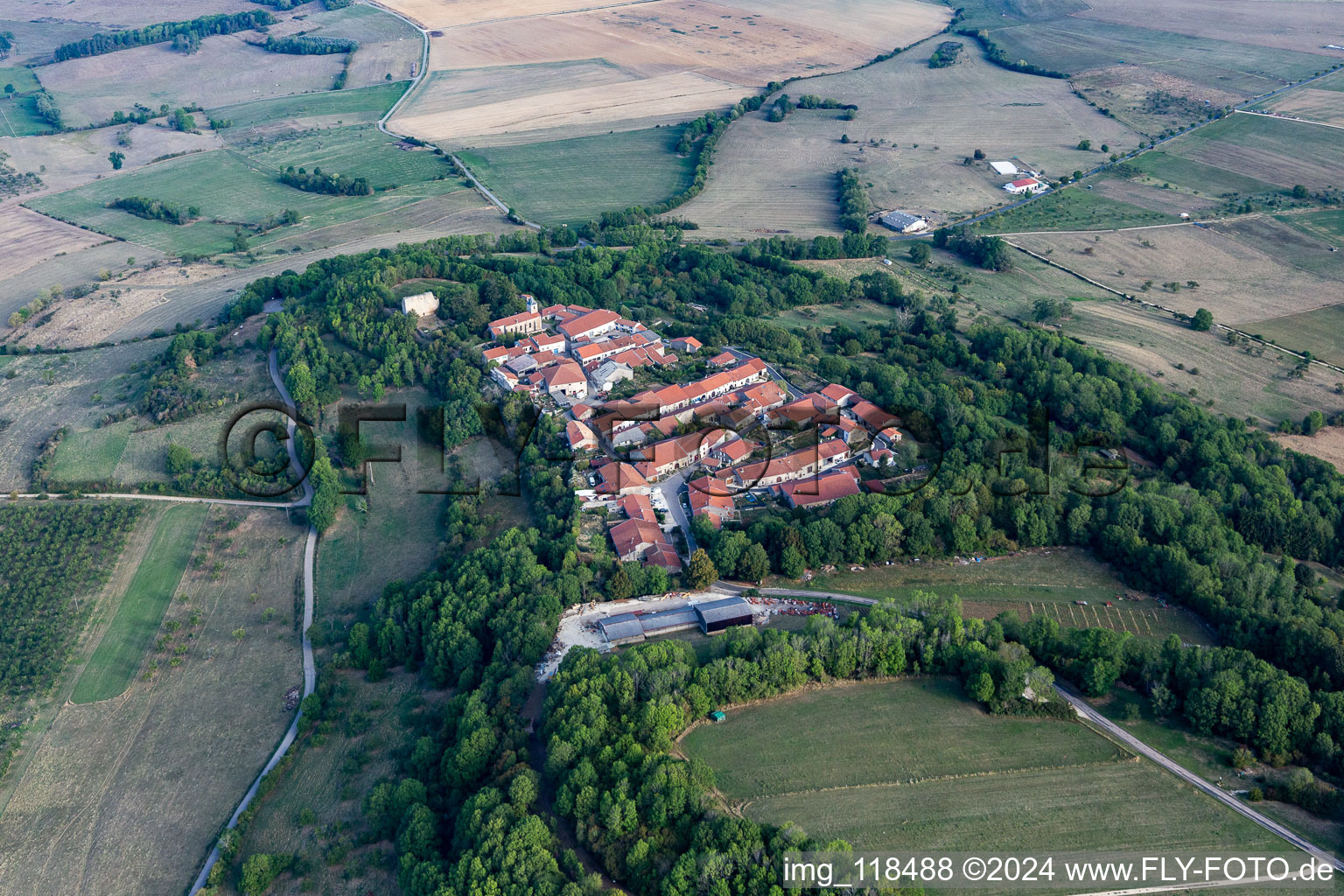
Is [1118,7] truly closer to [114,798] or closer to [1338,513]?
[1338,513]

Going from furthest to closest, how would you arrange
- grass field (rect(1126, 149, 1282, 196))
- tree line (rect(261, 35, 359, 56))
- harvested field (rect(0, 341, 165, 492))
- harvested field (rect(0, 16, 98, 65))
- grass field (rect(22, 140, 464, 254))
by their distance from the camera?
harvested field (rect(0, 16, 98, 65)) < tree line (rect(261, 35, 359, 56)) < grass field (rect(22, 140, 464, 254)) < grass field (rect(1126, 149, 1282, 196)) < harvested field (rect(0, 341, 165, 492))

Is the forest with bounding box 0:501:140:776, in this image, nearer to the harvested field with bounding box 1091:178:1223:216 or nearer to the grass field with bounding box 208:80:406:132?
the grass field with bounding box 208:80:406:132

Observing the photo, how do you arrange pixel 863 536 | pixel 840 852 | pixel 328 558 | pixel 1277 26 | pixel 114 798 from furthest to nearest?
pixel 1277 26, pixel 328 558, pixel 863 536, pixel 114 798, pixel 840 852

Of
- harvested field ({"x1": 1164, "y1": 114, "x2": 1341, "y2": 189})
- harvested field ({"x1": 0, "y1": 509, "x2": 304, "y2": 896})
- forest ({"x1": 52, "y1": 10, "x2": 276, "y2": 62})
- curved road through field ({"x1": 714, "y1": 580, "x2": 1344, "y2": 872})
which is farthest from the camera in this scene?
forest ({"x1": 52, "y1": 10, "x2": 276, "y2": 62})

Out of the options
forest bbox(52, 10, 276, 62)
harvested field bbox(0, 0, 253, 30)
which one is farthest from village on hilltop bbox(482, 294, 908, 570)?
harvested field bbox(0, 0, 253, 30)

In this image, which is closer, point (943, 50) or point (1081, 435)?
point (1081, 435)

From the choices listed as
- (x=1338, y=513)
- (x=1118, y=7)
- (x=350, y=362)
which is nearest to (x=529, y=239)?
(x=350, y=362)

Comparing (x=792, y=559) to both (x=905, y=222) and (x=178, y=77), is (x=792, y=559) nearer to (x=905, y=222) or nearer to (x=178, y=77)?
(x=905, y=222)
